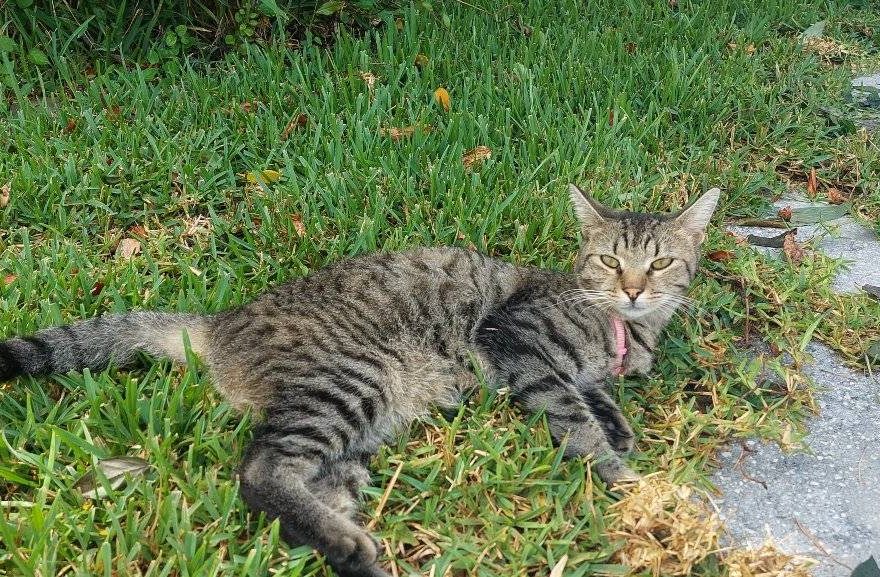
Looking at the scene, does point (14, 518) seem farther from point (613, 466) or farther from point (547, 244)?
point (547, 244)

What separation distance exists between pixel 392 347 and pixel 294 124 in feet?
7.37

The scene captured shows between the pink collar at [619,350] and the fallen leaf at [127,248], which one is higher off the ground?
the fallen leaf at [127,248]

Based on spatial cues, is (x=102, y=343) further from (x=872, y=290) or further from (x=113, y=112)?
(x=872, y=290)

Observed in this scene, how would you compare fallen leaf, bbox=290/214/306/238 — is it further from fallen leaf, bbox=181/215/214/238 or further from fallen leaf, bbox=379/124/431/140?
fallen leaf, bbox=379/124/431/140

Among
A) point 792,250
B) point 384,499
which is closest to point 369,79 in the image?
point 792,250

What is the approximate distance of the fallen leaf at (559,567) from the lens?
2.45 metres

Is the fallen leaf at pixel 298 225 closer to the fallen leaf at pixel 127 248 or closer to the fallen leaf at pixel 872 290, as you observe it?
the fallen leaf at pixel 127 248

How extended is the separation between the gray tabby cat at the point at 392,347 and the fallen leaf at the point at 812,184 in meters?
1.62

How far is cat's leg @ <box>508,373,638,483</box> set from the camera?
9.48 ft

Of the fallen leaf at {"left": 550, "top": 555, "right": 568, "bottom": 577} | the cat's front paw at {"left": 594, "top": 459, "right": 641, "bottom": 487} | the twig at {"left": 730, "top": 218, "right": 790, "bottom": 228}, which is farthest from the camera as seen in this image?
the twig at {"left": 730, "top": 218, "right": 790, "bottom": 228}

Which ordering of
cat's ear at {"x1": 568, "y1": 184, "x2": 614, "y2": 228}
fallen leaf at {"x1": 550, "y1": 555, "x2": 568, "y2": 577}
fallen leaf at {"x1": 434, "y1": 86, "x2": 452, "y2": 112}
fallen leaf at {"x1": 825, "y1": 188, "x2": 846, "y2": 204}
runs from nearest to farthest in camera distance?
fallen leaf at {"x1": 550, "y1": 555, "x2": 568, "y2": 577} → cat's ear at {"x1": 568, "y1": 184, "x2": 614, "y2": 228} → fallen leaf at {"x1": 825, "y1": 188, "x2": 846, "y2": 204} → fallen leaf at {"x1": 434, "y1": 86, "x2": 452, "y2": 112}

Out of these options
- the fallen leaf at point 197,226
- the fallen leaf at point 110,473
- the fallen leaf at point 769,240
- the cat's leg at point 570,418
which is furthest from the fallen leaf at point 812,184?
the fallen leaf at point 110,473

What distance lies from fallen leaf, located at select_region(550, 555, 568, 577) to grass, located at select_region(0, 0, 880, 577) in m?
0.03

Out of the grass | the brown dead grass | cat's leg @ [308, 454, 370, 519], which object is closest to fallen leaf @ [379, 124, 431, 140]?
the grass
